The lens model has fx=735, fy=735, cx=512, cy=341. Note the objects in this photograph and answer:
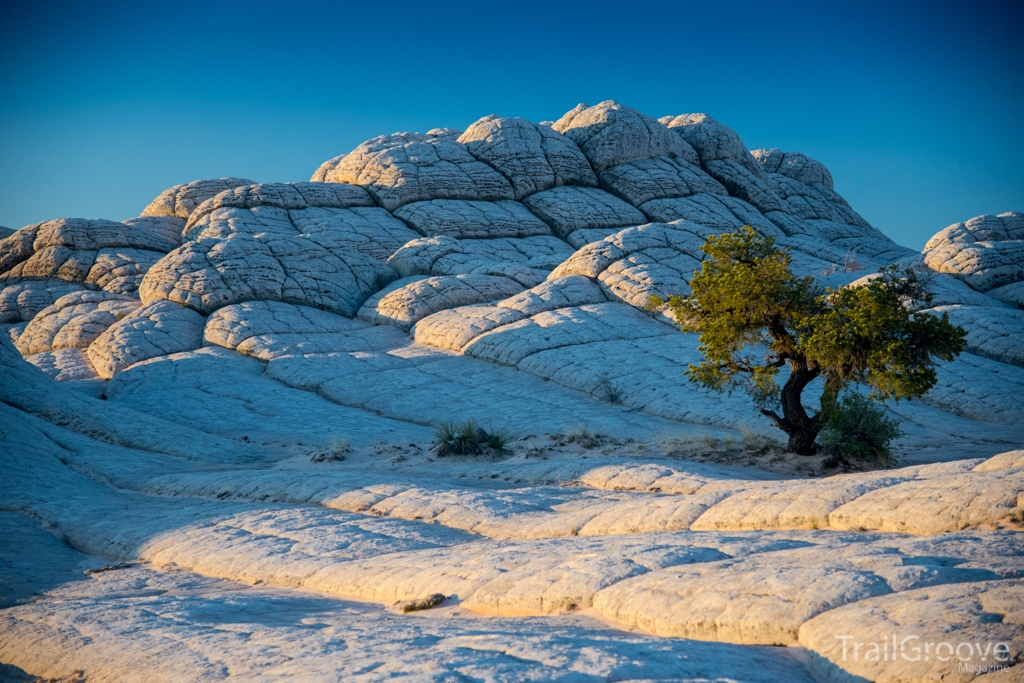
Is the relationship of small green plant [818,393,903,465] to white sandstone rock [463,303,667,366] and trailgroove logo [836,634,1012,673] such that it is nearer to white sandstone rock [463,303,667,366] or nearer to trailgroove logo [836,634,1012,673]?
white sandstone rock [463,303,667,366]

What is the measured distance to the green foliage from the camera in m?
20.7

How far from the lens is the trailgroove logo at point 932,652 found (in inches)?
226

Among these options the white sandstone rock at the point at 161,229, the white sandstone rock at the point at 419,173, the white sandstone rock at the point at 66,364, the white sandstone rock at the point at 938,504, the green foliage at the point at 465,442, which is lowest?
the green foliage at the point at 465,442

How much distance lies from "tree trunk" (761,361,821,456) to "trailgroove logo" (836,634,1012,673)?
520 inches

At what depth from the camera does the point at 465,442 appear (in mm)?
20734

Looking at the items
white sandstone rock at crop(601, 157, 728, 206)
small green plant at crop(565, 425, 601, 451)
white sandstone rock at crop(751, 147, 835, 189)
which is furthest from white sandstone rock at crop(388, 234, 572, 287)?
white sandstone rock at crop(751, 147, 835, 189)

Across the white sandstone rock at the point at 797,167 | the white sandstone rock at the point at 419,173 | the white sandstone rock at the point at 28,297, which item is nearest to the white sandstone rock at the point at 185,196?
the white sandstone rock at the point at 419,173

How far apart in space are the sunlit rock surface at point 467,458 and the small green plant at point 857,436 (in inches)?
29.1

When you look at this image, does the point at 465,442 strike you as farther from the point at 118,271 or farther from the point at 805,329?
the point at 118,271

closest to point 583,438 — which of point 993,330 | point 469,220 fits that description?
point 993,330

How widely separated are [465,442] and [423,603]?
1173cm

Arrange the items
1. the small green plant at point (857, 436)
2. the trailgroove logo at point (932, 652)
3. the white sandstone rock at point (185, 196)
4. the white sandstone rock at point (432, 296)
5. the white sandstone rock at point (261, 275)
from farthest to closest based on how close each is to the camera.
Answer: the white sandstone rock at point (185, 196) → the white sandstone rock at point (261, 275) → the white sandstone rock at point (432, 296) → the small green plant at point (857, 436) → the trailgroove logo at point (932, 652)

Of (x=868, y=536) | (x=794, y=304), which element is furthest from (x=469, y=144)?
(x=868, y=536)

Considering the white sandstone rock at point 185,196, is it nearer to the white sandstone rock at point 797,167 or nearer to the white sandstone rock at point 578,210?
the white sandstone rock at point 578,210
